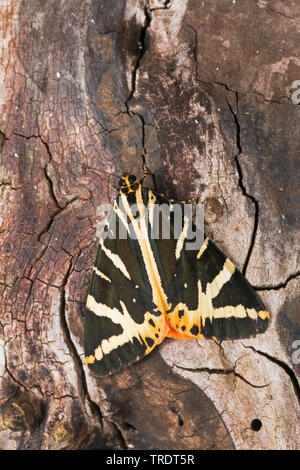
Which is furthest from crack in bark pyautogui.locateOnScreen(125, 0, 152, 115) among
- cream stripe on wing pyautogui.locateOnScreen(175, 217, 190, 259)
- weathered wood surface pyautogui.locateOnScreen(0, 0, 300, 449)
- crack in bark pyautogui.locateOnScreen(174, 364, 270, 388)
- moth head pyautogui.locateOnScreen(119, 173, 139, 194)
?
crack in bark pyautogui.locateOnScreen(174, 364, 270, 388)

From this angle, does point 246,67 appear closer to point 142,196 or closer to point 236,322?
point 142,196

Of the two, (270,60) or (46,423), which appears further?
(46,423)

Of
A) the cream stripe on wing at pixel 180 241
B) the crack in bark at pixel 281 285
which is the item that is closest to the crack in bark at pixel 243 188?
the crack in bark at pixel 281 285

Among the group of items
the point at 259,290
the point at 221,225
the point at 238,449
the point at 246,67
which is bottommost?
the point at 238,449

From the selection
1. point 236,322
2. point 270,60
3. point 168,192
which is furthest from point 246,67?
point 236,322

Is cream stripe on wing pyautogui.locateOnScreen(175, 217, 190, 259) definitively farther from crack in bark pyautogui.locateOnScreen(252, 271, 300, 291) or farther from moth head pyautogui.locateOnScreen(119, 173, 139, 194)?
crack in bark pyautogui.locateOnScreen(252, 271, 300, 291)

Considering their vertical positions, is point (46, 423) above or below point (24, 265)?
below
